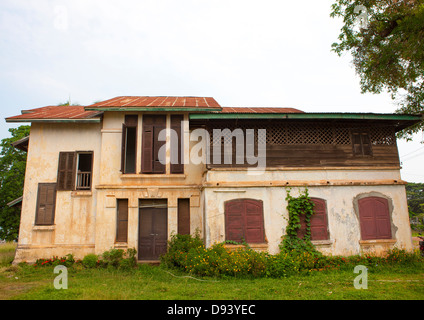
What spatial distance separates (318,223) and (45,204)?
10.8m

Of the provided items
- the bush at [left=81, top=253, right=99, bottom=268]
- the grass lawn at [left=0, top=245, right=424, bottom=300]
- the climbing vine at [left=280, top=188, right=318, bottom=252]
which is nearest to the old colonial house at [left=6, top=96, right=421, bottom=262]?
the climbing vine at [left=280, top=188, right=318, bottom=252]

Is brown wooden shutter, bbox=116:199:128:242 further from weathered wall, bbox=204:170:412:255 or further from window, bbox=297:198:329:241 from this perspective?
window, bbox=297:198:329:241

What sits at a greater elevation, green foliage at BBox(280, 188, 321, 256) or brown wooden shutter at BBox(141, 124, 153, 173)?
brown wooden shutter at BBox(141, 124, 153, 173)

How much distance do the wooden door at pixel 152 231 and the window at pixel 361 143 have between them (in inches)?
316

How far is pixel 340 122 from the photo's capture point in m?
10.9

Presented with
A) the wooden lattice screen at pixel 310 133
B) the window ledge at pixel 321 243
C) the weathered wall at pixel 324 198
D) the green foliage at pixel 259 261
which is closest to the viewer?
the green foliage at pixel 259 261

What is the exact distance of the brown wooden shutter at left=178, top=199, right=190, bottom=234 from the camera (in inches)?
454

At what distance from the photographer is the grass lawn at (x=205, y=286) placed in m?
6.56

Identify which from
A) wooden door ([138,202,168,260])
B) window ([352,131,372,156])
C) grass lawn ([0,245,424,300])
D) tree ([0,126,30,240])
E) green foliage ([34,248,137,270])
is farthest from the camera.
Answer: tree ([0,126,30,240])

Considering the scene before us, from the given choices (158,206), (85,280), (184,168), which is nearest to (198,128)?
(184,168)

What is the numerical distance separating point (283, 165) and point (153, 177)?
5.22 metres

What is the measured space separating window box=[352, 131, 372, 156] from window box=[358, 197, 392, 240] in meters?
1.81

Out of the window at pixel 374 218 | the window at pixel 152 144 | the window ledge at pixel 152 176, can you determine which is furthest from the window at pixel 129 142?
the window at pixel 374 218

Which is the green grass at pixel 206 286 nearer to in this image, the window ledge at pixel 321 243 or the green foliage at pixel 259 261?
the green foliage at pixel 259 261
